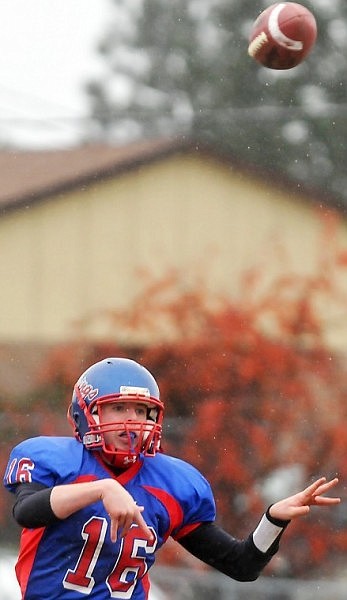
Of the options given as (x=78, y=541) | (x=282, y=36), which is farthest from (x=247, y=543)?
(x=282, y=36)

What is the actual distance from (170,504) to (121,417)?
0.80ft

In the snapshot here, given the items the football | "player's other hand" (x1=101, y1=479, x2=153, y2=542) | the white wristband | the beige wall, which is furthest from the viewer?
the beige wall

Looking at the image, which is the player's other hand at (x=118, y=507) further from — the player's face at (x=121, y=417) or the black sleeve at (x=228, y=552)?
the black sleeve at (x=228, y=552)

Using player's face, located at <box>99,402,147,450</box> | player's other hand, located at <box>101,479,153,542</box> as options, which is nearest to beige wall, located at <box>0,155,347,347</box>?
player's face, located at <box>99,402,147,450</box>

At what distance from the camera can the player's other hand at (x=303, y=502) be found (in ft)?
9.31

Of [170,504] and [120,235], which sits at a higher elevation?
[120,235]

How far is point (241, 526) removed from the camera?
5.89 meters

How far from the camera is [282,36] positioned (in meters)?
4.71

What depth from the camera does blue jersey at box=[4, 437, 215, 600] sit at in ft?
9.30

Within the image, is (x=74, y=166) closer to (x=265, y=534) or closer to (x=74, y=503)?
(x=265, y=534)

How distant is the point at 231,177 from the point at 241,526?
1.68 m

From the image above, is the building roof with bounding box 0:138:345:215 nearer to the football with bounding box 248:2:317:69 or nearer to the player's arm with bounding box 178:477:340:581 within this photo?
the football with bounding box 248:2:317:69

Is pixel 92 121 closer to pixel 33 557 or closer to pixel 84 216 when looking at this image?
pixel 84 216

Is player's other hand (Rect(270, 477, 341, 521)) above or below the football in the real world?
below
